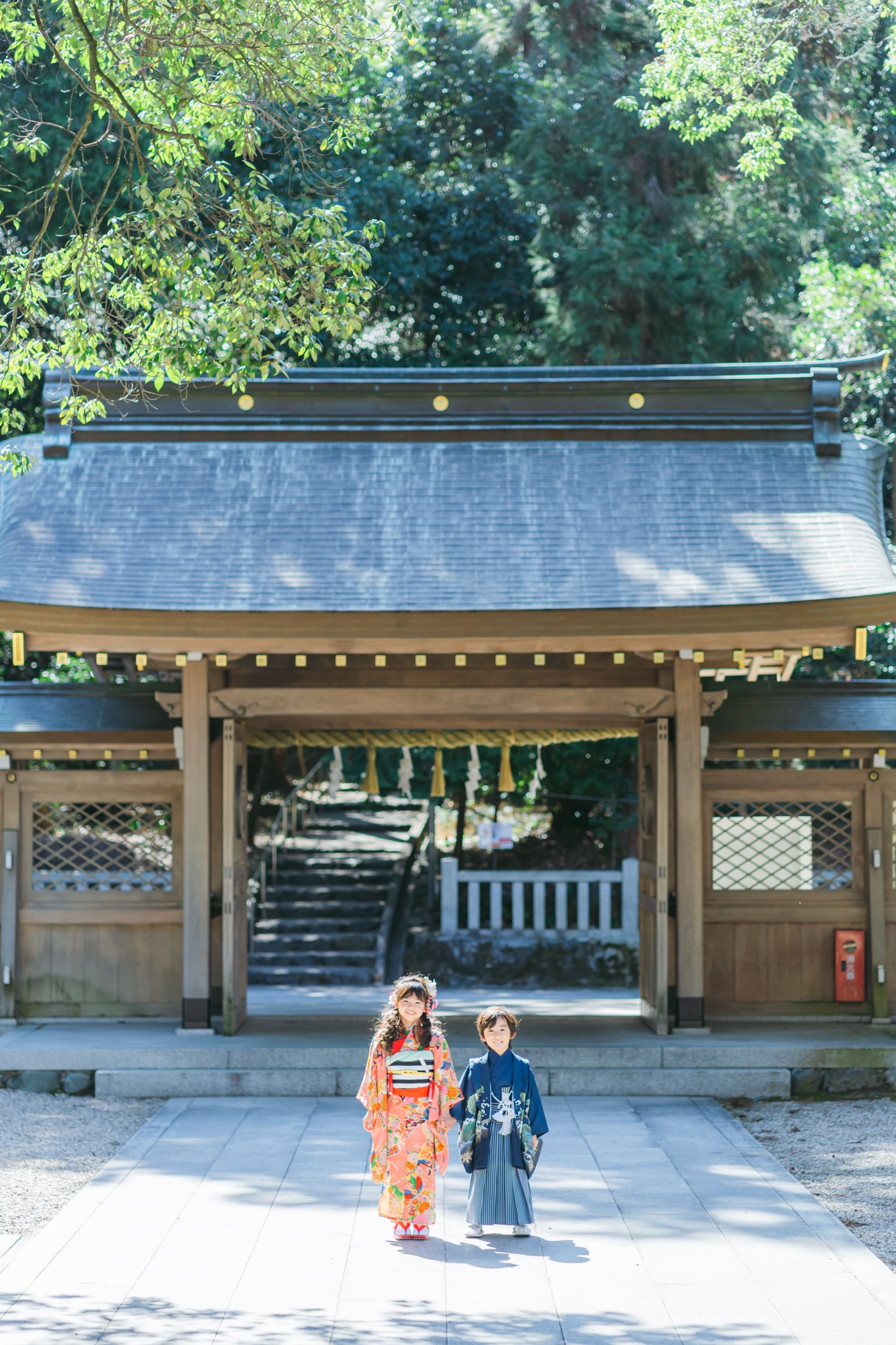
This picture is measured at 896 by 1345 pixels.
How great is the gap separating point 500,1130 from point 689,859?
12.7ft

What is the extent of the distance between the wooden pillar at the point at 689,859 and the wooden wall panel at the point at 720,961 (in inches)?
22.1

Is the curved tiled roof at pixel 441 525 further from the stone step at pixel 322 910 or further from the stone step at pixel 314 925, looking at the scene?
the stone step at pixel 322 910

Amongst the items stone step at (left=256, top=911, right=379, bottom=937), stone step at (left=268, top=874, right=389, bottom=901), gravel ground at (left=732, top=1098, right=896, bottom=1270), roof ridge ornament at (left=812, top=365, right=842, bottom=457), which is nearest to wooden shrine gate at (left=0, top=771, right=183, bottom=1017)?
gravel ground at (left=732, top=1098, right=896, bottom=1270)

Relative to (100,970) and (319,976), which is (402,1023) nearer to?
(100,970)

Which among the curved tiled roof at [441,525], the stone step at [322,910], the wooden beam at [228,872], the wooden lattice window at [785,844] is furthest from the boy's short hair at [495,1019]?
the stone step at [322,910]

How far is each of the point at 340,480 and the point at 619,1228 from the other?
242 inches

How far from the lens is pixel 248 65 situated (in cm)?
642

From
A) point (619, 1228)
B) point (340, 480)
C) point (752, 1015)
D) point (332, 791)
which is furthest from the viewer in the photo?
point (332, 791)

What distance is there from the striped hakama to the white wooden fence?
8113 mm

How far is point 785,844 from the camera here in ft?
30.6

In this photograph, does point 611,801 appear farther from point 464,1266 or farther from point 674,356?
point 464,1266

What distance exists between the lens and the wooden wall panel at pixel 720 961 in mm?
9195

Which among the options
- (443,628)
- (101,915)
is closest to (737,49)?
(443,628)

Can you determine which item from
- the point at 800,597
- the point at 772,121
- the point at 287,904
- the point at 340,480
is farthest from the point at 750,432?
the point at 772,121
